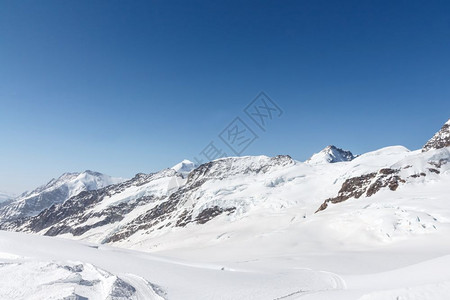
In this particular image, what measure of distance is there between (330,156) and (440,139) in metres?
87.1

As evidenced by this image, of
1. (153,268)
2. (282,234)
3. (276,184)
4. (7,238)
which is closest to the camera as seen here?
(153,268)

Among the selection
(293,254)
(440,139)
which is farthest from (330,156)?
(293,254)

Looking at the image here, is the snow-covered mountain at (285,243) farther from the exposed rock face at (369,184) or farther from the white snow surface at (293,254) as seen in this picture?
the exposed rock face at (369,184)

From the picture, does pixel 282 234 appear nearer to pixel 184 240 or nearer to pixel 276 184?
pixel 184 240

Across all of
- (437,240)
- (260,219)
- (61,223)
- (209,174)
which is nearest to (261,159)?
(209,174)

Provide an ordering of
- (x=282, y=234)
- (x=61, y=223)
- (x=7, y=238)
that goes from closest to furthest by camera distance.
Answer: (x=7, y=238) < (x=282, y=234) < (x=61, y=223)

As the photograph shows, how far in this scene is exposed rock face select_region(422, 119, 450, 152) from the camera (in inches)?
3206

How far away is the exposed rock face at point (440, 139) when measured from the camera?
81438 millimetres

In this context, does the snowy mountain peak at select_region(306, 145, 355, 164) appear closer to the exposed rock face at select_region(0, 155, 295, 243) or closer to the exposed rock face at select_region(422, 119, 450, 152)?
the exposed rock face at select_region(0, 155, 295, 243)

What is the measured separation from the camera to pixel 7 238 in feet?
63.5

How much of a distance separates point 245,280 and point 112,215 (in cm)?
16748

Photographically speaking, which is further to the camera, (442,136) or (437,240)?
(442,136)

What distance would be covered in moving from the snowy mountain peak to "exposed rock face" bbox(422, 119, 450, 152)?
A: 75956mm

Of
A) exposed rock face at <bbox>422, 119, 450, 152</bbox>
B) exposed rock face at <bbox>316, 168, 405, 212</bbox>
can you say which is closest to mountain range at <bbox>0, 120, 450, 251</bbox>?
exposed rock face at <bbox>422, 119, 450, 152</bbox>
